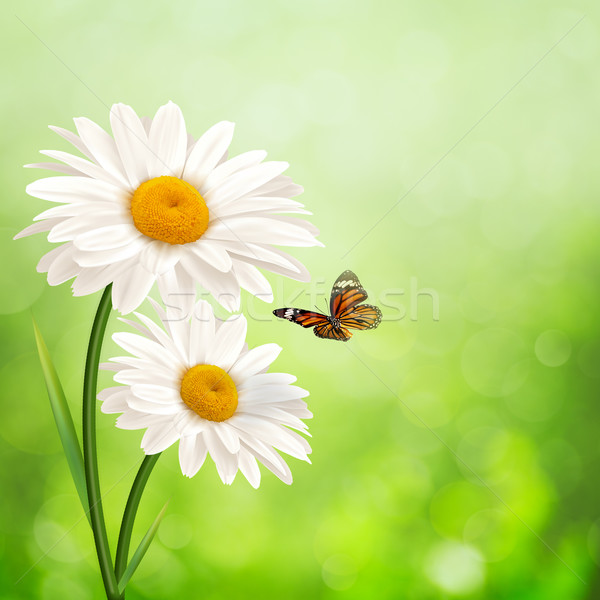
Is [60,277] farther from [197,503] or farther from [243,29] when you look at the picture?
[243,29]

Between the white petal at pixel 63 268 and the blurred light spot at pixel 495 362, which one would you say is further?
the blurred light spot at pixel 495 362

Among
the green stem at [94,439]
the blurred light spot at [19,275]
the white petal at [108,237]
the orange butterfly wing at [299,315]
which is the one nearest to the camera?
the white petal at [108,237]

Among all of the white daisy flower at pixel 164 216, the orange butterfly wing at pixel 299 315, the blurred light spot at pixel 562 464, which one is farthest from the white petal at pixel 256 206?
the blurred light spot at pixel 562 464

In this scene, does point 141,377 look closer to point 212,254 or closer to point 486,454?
point 212,254

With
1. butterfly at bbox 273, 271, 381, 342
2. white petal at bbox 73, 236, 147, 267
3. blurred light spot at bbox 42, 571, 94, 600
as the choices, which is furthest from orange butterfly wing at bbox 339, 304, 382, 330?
blurred light spot at bbox 42, 571, 94, 600

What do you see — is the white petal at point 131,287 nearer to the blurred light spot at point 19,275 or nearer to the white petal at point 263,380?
the white petal at point 263,380

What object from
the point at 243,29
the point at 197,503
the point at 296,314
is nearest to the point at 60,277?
the point at 296,314
